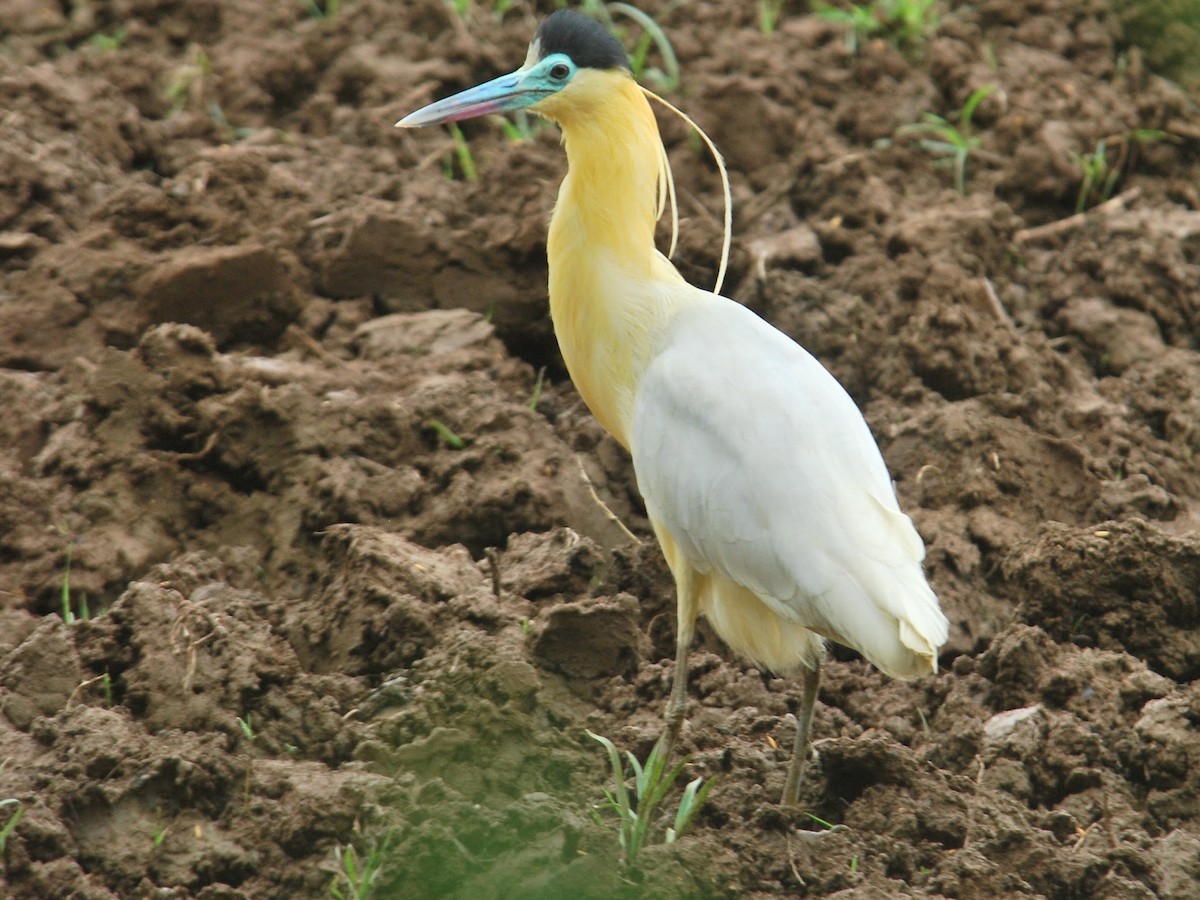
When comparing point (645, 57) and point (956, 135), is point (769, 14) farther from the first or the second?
point (956, 135)

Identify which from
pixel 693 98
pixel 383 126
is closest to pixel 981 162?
pixel 693 98

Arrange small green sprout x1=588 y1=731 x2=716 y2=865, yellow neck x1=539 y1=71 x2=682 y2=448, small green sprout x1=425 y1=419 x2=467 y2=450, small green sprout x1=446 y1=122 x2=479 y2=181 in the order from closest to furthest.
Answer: small green sprout x1=588 y1=731 x2=716 y2=865
yellow neck x1=539 y1=71 x2=682 y2=448
small green sprout x1=425 y1=419 x2=467 y2=450
small green sprout x1=446 y1=122 x2=479 y2=181

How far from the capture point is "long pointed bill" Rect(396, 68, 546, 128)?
471 cm

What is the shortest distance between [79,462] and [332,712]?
143 cm

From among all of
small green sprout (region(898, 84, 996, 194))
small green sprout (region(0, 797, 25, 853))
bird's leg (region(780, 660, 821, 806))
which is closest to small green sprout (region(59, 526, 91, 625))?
small green sprout (region(0, 797, 25, 853))

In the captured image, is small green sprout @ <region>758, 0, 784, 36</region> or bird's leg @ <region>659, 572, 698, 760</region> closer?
bird's leg @ <region>659, 572, 698, 760</region>

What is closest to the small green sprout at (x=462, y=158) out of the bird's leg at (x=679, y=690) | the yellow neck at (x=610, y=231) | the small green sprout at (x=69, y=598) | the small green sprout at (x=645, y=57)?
the small green sprout at (x=645, y=57)

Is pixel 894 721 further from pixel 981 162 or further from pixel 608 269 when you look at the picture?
pixel 981 162

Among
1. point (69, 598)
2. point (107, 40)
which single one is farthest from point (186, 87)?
point (69, 598)

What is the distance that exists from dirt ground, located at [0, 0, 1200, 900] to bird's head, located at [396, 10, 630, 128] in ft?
3.76

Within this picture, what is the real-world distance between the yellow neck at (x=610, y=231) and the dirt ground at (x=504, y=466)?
2.23 feet

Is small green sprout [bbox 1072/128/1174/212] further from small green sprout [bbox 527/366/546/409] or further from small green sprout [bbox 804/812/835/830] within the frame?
small green sprout [bbox 804/812/835/830]

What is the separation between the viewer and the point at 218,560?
4.89m

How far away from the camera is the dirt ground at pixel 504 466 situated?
3.96 meters
